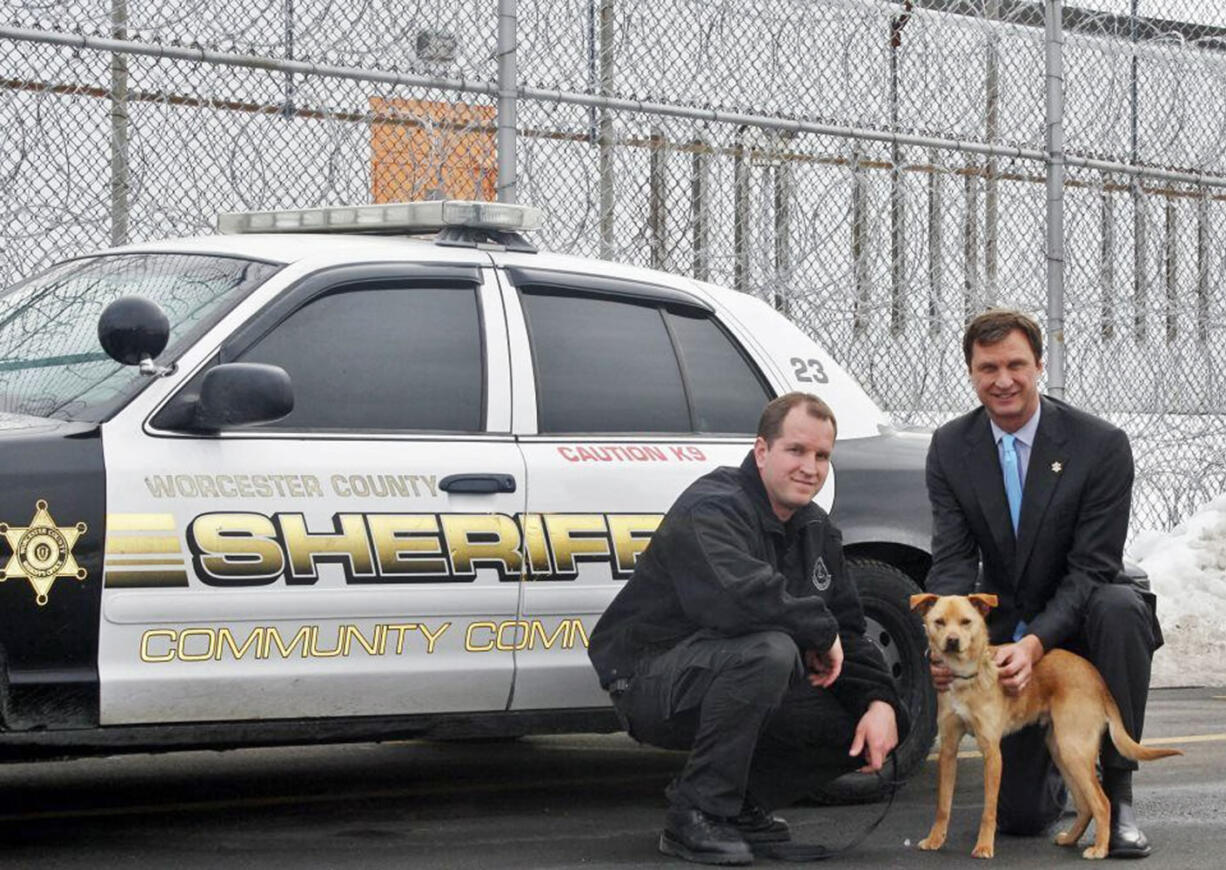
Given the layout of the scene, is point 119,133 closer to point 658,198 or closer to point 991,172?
point 658,198

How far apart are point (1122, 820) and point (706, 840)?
115cm

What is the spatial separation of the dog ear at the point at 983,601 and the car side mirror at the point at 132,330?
7.31 feet

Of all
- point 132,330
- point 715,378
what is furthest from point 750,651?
point 132,330

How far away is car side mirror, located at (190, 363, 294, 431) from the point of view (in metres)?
5.37

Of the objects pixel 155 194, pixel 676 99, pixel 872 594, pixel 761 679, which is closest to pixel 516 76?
pixel 676 99

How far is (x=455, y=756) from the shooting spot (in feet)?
25.0

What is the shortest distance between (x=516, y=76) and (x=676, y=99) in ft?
3.10

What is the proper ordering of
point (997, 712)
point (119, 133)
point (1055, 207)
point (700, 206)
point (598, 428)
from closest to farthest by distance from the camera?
point (997, 712)
point (598, 428)
point (119, 133)
point (700, 206)
point (1055, 207)

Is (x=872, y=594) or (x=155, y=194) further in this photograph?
(x=155, y=194)

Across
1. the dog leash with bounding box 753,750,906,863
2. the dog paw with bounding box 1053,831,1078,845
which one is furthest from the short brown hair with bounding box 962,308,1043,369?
the dog leash with bounding box 753,750,906,863

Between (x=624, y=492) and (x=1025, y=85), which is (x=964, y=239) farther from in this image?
(x=624, y=492)

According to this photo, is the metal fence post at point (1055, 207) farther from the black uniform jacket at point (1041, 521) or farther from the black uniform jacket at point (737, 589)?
the black uniform jacket at point (737, 589)

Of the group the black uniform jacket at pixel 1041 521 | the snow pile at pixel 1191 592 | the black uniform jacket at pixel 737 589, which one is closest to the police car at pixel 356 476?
the black uniform jacket at pixel 737 589

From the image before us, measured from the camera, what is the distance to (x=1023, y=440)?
6090mm
